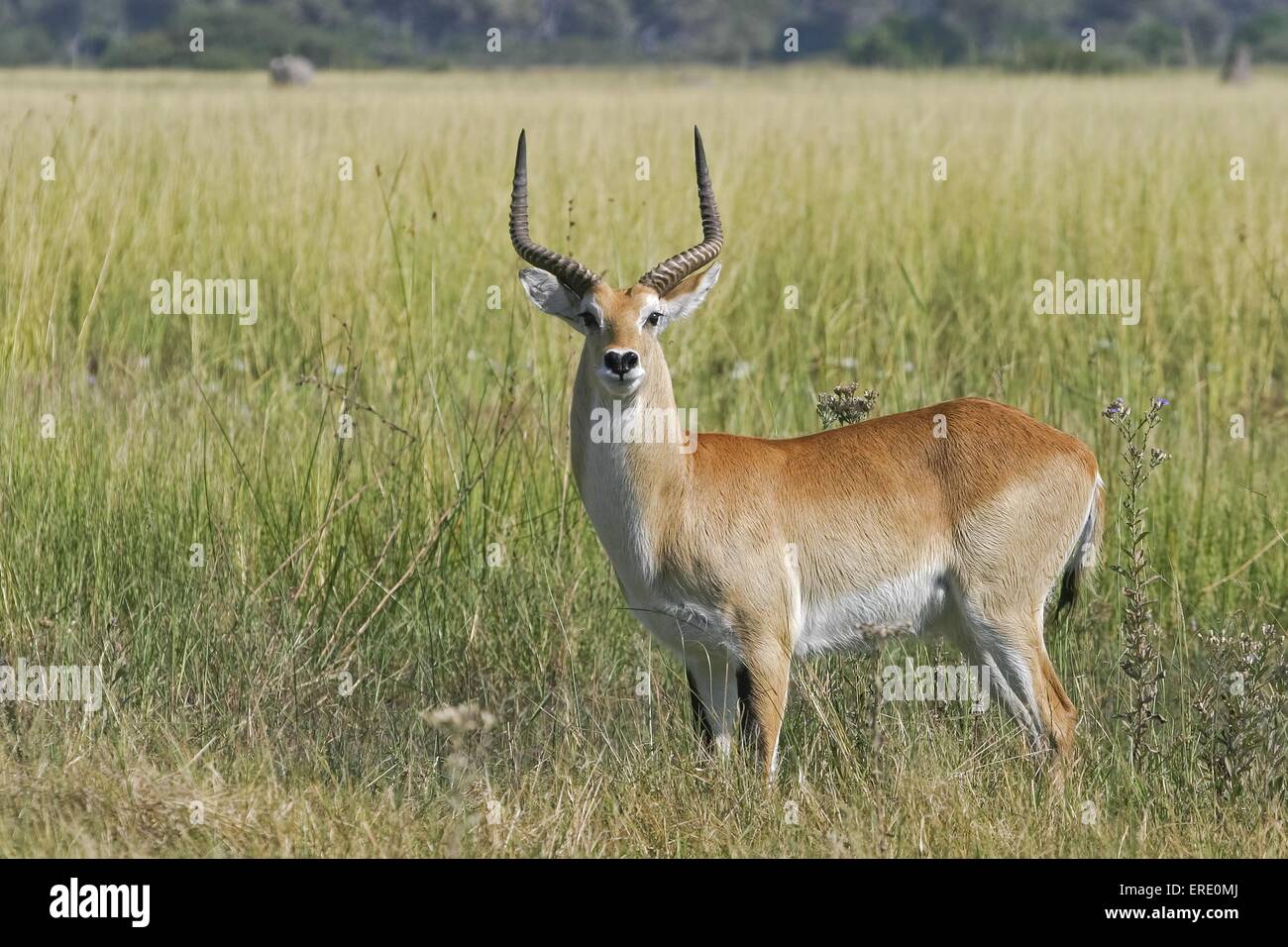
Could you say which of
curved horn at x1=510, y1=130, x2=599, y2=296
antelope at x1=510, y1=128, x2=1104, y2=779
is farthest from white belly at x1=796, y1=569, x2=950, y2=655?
curved horn at x1=510, y1=130, x2=599, y2=296

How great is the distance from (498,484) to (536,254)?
1733mm

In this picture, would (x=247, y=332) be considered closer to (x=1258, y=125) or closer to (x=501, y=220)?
(x=501, y=220)

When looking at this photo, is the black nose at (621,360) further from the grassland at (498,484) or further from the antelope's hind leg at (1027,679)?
the antelope's hind leg at (1027,679)

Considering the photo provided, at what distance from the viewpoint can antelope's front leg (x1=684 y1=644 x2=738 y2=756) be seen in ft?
14.6

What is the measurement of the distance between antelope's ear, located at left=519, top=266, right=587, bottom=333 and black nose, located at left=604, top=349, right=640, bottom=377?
38 centimetres

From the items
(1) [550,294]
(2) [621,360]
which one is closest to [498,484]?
(1) [550,294]

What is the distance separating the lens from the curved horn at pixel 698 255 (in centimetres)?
434

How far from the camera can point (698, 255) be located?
4.41m

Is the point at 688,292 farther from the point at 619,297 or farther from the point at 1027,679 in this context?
the point at 1027,679

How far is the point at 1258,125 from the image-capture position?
14812 millimetres

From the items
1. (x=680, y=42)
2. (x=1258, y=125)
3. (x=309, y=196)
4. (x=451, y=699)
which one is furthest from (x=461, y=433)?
(x=680, y=42)

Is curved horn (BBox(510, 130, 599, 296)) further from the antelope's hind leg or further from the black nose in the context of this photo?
the antelope's hind leg

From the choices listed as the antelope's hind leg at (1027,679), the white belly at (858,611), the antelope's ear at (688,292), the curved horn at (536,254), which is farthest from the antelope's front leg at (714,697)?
the curved horn at (536,254)

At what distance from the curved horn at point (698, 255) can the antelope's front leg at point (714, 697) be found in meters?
0.99
